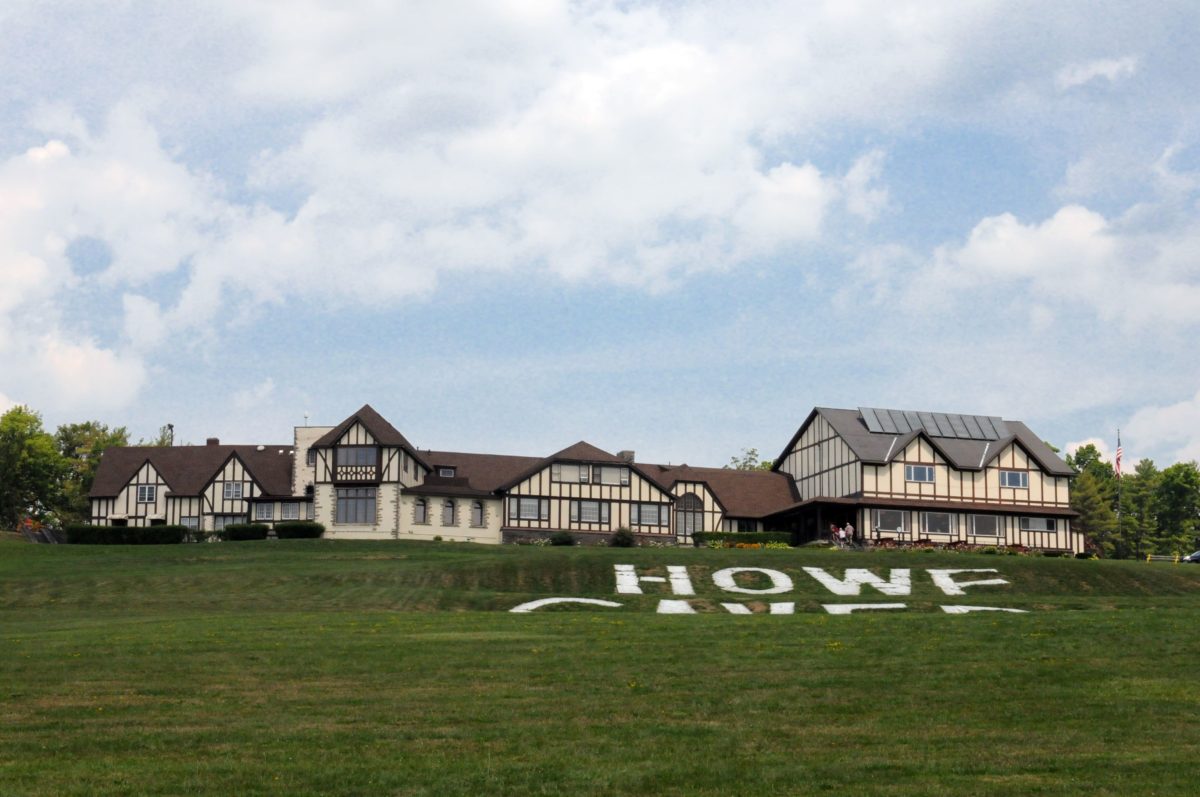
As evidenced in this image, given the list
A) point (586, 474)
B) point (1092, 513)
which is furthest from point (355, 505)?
point (1092, 513)

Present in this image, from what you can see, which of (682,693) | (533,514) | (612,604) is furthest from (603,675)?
(533,514)

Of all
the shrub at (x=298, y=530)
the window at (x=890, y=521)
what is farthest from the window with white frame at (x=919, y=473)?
the shrub at (x=298, y=530)

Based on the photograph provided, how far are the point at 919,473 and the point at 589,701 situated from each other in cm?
6294

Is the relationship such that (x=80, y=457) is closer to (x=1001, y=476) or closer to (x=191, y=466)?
(x=191, y=466)

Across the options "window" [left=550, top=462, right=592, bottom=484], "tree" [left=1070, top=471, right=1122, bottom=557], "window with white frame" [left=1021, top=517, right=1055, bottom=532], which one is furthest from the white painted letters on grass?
"tree" [left=1070, top=471, right=1122, bottom=557]

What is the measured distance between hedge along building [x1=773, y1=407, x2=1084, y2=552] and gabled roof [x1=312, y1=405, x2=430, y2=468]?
83.2ft

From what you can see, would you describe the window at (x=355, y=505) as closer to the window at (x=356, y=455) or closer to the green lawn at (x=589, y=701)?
the window at (x=356, y=455)

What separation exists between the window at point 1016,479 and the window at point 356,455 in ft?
132

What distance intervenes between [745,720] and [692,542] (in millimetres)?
62092

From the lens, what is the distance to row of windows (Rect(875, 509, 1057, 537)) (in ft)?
274

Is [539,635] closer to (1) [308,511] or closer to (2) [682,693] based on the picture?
(2) [682,693]

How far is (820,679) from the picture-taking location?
2777cm

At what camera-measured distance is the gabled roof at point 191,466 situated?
91062 mm

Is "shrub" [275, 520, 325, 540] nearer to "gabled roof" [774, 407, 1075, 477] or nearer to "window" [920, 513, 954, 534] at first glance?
"gabled roof" [774, 407, 1075, 477]
